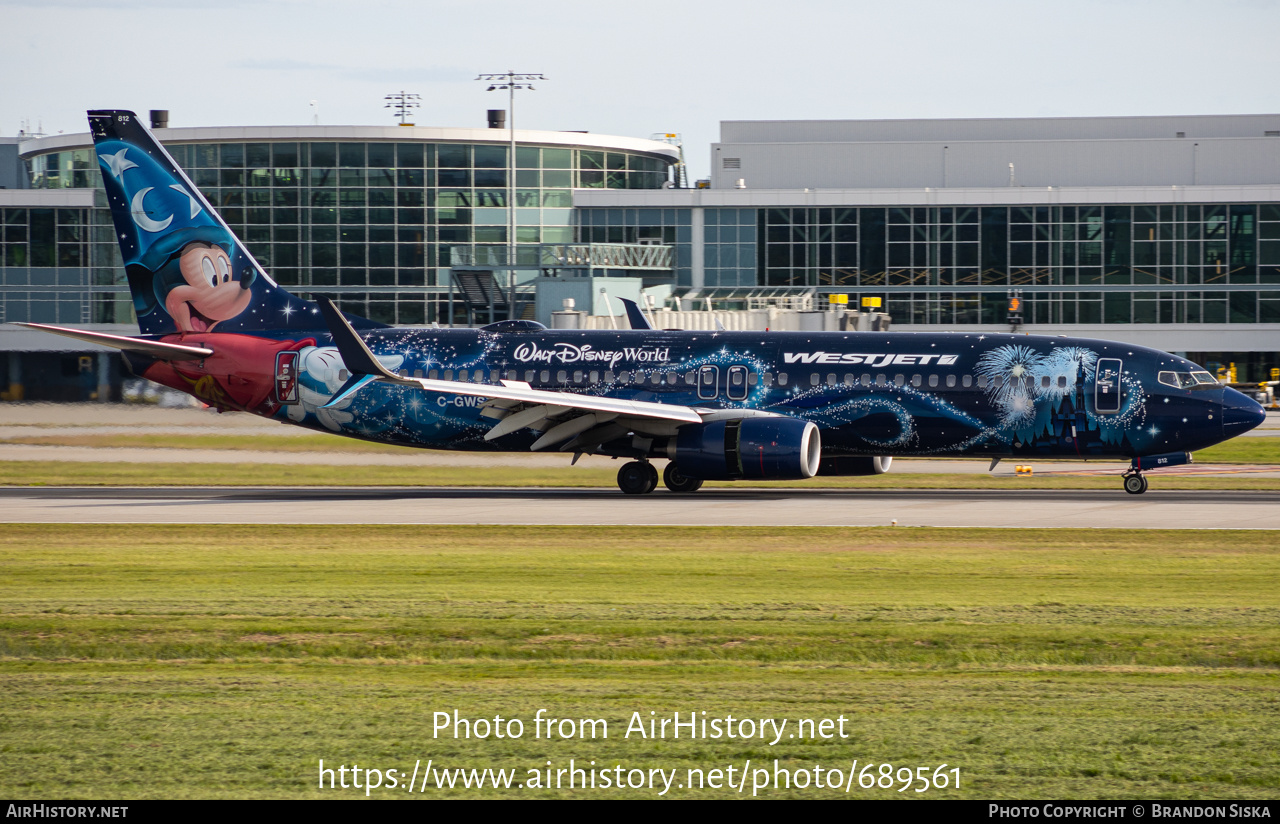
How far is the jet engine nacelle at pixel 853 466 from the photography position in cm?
3338

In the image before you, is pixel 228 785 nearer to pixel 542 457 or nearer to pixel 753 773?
pixel 753 773

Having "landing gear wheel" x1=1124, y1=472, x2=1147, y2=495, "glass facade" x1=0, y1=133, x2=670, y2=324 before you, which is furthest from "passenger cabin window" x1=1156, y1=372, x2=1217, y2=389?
"glass facade" x1=0, y1=133, x2=670, y2=324

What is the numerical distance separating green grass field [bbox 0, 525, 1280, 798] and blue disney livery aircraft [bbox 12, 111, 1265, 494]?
23.9ft

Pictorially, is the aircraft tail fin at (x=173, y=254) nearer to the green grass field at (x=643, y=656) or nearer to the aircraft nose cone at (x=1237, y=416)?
the green grass field at (x=643, y=656)

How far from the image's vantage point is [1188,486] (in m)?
34.9

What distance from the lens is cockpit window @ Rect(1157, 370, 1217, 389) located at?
31.0 meters

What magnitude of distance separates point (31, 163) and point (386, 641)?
89330mm

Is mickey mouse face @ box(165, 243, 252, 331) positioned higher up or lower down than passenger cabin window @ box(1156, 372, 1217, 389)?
higher up

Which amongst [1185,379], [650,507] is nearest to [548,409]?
[650,507]

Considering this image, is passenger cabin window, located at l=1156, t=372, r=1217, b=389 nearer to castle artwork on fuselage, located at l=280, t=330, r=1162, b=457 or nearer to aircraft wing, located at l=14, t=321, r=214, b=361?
castle artwork on fuselage, located at l=280, t=330, r=1162, b=457

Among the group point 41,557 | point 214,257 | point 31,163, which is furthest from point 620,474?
point 31,163

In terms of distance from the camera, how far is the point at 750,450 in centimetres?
3048

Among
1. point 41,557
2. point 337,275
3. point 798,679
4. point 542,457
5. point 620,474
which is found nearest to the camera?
point 798,679

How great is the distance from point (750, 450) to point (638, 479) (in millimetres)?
3469
